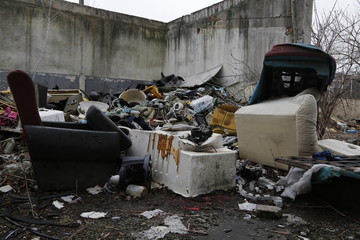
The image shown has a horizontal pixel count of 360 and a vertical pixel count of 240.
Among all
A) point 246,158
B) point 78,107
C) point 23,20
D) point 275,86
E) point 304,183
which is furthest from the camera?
point 23,20

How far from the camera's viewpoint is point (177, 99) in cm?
816

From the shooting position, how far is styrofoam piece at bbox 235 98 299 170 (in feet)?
11.5

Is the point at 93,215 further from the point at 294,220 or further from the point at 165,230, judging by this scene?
the point at 294,220

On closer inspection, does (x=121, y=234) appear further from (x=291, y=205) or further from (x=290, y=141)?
(x=290, y=141)

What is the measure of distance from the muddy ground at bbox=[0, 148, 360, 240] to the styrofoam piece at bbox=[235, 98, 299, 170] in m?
0.76

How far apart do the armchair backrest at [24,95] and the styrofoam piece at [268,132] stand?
267 cm

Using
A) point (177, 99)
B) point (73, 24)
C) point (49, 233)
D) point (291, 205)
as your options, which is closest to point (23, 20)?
point (73, 24)

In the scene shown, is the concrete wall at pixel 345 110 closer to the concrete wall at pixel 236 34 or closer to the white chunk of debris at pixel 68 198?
the concrete wall at pixel 236 34

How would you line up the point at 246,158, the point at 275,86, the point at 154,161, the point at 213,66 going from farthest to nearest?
1. the point at 213,66
2. the point at 275,86
3. the point at 246,158
4. the point at 154,161

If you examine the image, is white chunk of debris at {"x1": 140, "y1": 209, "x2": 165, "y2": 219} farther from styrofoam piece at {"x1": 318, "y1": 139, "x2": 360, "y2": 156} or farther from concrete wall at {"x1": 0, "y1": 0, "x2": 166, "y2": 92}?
concrete wall at {"x1": 0, "y1": 0, "x2": 166, "y2": 92}

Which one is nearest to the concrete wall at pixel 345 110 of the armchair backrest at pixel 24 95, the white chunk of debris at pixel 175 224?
the white chunk of debris at pixel 175 224

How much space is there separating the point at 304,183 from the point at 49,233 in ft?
7.40

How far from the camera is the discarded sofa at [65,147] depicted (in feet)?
8.68

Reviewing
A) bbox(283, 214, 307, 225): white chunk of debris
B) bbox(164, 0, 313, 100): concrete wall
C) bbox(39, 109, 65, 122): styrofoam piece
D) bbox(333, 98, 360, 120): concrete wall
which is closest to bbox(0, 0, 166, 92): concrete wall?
bbox(164, 0, 313, 100): concrete wall
